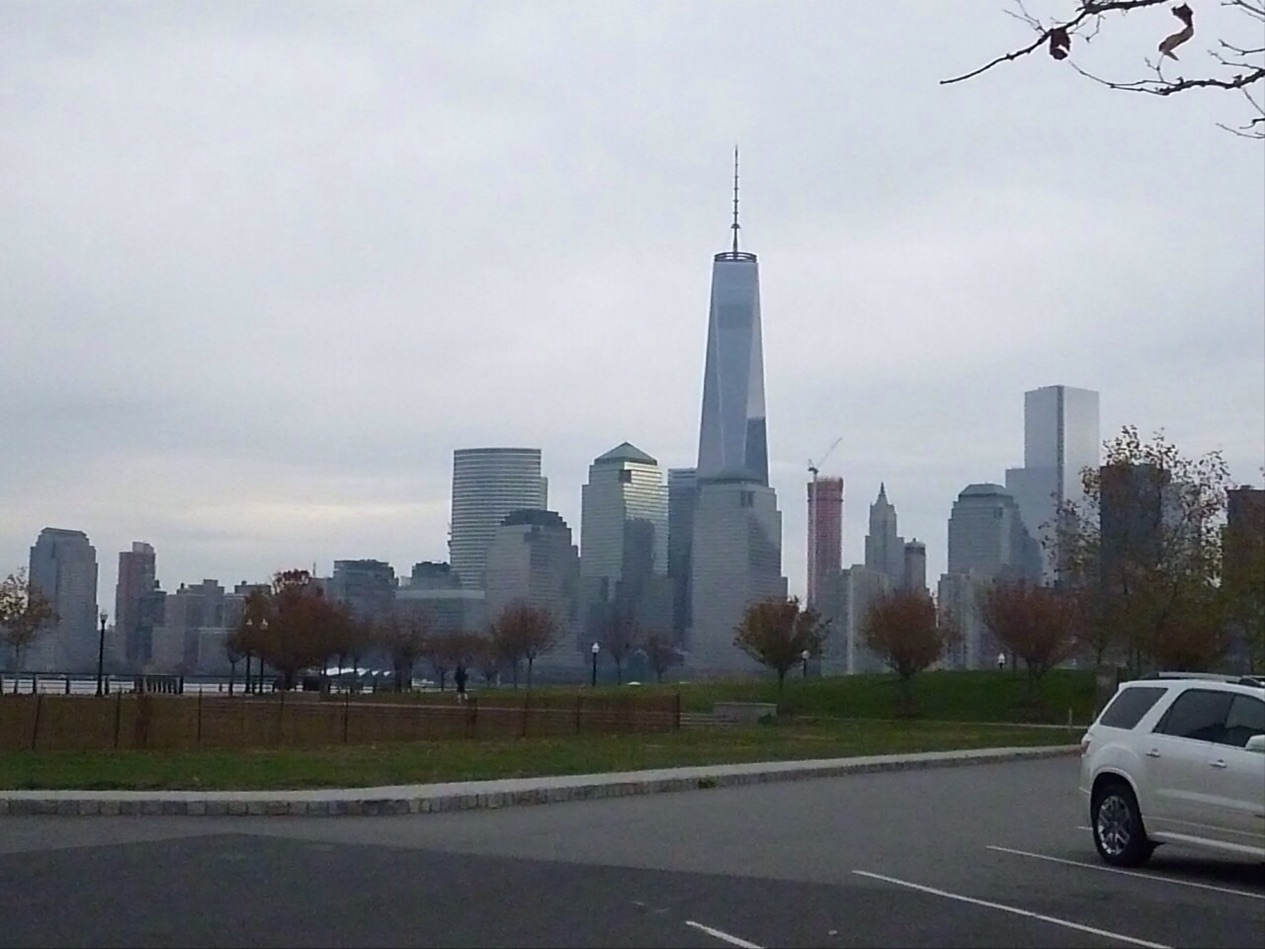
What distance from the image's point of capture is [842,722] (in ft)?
203

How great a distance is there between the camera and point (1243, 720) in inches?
594

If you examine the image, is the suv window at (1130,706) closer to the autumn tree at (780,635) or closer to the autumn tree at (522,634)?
the autumn tree at (780,635)

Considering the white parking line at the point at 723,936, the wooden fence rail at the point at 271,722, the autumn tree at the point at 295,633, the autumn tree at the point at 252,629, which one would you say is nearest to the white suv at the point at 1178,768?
the white parking line at the point at 723,936

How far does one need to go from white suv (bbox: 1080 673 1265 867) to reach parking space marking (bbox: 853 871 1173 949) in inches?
108

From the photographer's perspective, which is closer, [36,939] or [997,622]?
[36,939]

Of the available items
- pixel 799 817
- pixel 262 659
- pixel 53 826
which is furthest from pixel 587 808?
pixel 262 659

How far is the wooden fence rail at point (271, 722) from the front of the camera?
3456 centimetres

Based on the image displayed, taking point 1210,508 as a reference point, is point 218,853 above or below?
below

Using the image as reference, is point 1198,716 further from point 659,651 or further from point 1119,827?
point 659,651

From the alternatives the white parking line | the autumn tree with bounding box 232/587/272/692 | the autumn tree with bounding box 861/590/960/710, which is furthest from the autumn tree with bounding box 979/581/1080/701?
the white parking line

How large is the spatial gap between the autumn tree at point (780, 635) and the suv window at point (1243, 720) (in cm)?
5870

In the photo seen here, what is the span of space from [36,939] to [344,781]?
12536 millimetres

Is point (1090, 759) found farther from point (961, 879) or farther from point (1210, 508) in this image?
point (1210, 508)

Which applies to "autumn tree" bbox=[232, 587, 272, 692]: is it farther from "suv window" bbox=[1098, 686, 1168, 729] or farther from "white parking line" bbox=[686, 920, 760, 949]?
"white parking line" bbox=[686, 920, 760, 949]
